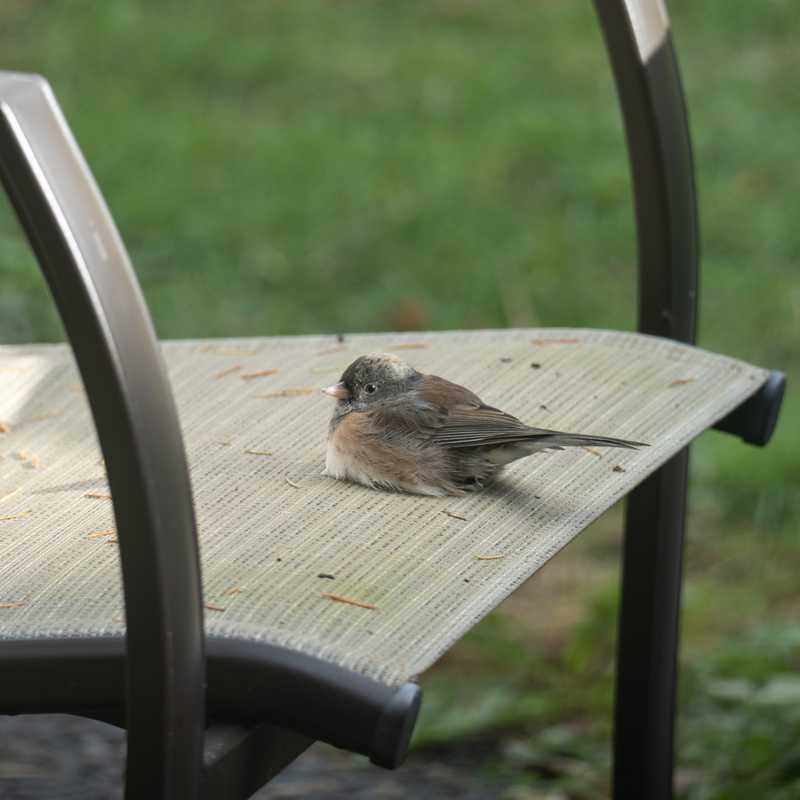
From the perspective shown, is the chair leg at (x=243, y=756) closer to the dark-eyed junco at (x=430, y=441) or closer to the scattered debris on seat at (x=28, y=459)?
the dark-eyed junco at (x=430, y=441)

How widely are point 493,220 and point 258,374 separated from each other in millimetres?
2633

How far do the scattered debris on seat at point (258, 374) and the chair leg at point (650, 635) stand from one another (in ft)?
1.75

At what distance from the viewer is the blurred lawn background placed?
2766mm

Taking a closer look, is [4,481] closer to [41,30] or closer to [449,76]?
[449,76]

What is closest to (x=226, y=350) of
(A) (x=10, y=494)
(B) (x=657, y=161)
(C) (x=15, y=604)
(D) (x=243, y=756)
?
(A) (x=10, y=494)

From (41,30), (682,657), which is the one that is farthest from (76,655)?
(41,30)

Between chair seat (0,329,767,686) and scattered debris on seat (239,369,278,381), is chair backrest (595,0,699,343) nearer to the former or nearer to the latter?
chair seat (0,329,767,686)

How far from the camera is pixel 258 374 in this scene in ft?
6.79

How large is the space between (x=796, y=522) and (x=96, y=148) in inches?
107

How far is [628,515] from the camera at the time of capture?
2.17 m

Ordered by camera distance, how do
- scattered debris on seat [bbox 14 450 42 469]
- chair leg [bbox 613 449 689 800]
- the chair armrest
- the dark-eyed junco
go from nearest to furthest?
1. the chair armrest
2. the dark-eyed junco
3. scattered debris on seat [bbox 14 450 42 469]
4. chair leg [bbox 613 449 689 800]

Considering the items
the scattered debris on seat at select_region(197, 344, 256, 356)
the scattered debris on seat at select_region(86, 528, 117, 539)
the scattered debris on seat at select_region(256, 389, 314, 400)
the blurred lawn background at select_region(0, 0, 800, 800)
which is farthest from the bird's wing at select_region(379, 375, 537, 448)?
the blurred lawn background at select_region(0, 0, 800, 800)

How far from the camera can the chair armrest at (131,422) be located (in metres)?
1.12

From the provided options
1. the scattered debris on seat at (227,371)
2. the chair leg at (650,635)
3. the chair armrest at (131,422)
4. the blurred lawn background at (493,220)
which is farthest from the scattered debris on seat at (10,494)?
the blurred lawn background at (493,220)
